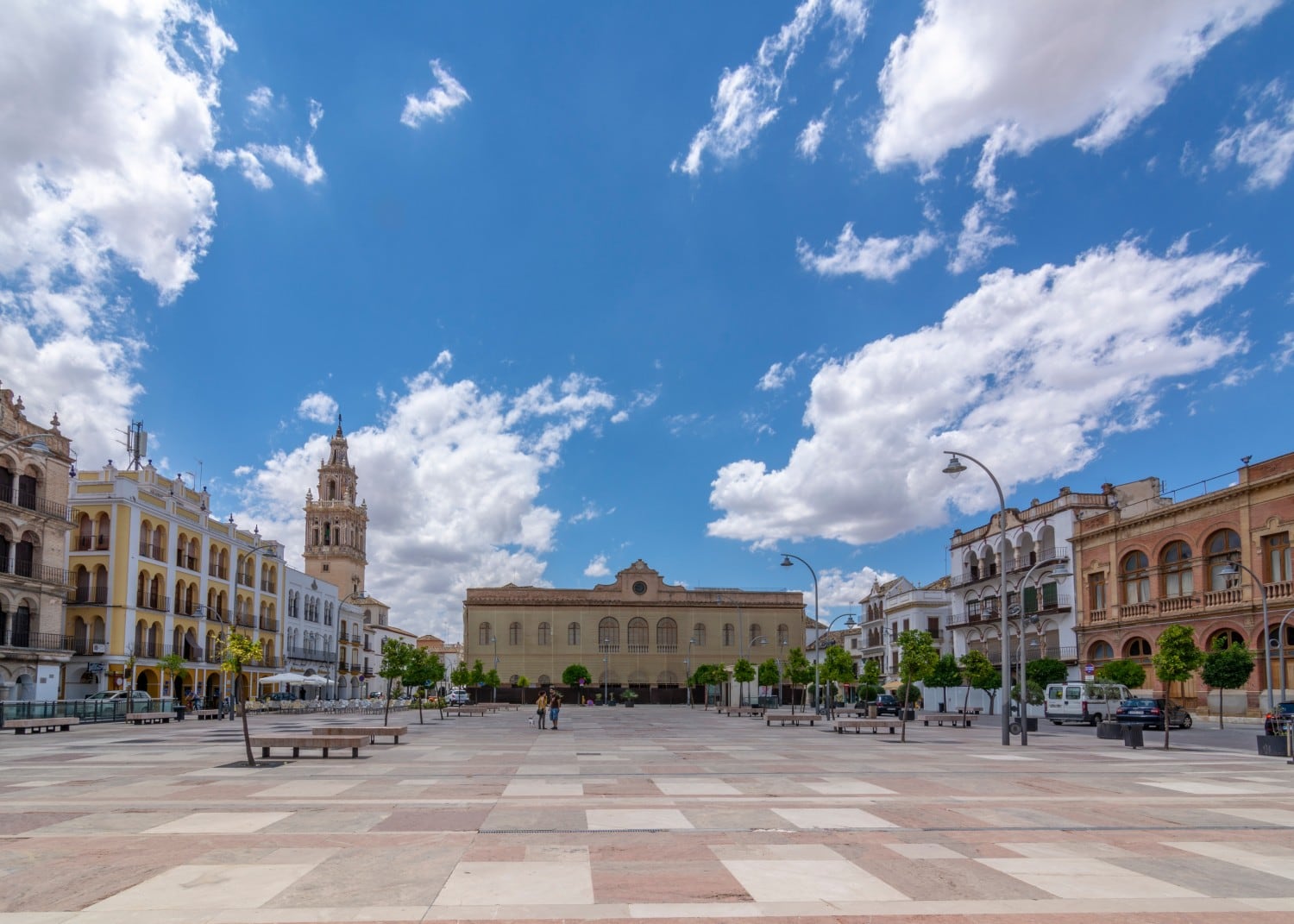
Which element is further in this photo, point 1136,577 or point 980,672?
point 980,672

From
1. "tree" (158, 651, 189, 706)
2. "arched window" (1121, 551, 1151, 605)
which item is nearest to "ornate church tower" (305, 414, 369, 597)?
"tree" (158, 651, 189, 706)

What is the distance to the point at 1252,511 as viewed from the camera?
4453cm

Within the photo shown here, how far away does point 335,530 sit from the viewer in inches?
4156

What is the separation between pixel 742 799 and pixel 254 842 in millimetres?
7103

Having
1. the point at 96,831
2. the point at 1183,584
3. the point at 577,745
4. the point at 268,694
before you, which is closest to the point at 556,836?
the point at 96,831

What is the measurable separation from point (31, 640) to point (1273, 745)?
5025cm

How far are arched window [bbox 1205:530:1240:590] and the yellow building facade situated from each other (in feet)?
177

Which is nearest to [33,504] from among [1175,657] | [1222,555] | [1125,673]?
[1175,657]

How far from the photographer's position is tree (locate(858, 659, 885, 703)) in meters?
64.3

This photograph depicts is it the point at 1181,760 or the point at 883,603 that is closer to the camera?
the point at 1181,760

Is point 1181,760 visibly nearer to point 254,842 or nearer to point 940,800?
point 940,800

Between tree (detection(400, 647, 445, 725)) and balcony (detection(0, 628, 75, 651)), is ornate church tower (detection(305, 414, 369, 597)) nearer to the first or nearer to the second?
tree (detection(400, 647, 445, 725))

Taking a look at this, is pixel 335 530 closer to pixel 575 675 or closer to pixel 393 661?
pixel 575 675

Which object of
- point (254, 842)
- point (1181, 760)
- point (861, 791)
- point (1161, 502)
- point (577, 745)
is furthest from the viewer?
point (1161, 502)
